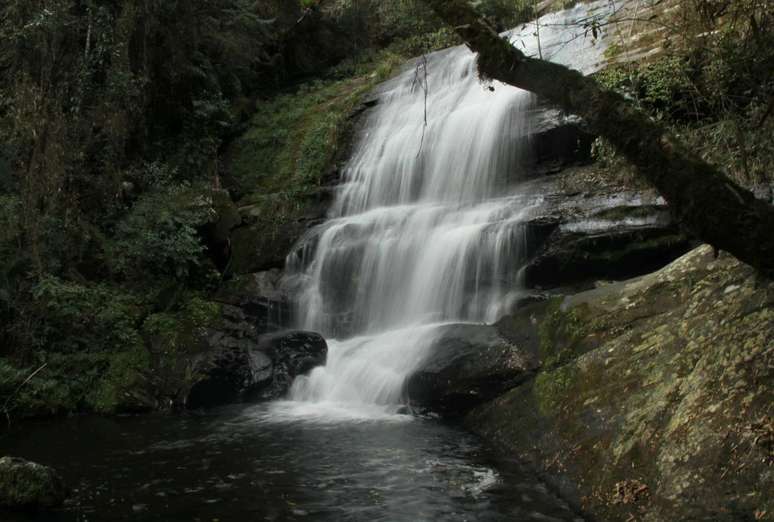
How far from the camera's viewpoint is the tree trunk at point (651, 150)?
12.9 feet

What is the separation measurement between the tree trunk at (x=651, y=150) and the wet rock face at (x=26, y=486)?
4.86m

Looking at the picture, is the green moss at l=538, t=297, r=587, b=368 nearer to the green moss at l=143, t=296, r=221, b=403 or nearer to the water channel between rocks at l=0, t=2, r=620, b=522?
the water channel between rocks at l=0, t=2, r=620, b=522

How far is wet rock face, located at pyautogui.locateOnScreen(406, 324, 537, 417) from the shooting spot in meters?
7.76

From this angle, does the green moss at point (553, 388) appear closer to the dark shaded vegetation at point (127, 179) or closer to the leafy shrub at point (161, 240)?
the dark shaded vegetation at point (127, 179)

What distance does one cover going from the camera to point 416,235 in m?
12.1

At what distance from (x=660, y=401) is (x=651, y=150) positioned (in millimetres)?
1992

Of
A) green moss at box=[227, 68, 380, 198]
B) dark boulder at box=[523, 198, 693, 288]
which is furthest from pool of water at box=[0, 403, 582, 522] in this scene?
green moss at box=[227, 68, 380, 198]

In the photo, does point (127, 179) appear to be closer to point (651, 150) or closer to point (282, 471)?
point (282, 471)

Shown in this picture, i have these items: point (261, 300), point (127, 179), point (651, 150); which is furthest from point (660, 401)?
point (127, 179)

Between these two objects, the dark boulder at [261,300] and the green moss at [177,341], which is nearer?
the green moss at [177,341]

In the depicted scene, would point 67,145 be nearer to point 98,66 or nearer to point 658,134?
point 98,66

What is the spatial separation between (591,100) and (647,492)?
2.59m

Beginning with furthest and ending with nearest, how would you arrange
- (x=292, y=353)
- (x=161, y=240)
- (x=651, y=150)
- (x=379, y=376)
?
(x=161, y=240), (x=292, y=353), (x=379, y=376), (x=651, y=150)

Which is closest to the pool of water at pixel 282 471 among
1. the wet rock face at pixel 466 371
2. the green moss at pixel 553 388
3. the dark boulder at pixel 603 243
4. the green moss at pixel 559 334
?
the wet rock face at pixel 466 371
